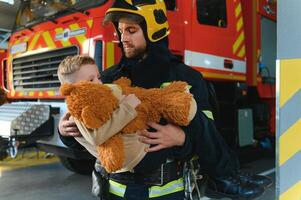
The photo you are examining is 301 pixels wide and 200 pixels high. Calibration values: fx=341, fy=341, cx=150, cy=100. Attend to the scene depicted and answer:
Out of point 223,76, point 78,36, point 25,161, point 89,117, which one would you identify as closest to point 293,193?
point 89,117

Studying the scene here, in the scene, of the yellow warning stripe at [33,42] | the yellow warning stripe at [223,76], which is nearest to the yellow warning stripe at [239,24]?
the yellow warning stripe at [223,76]

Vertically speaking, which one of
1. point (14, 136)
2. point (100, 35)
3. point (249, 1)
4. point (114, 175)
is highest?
point (249, 1)

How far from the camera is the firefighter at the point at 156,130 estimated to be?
134 centimetres

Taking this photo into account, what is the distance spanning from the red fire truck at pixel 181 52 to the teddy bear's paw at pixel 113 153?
1724 millimetres

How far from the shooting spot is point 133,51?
60.7 inches

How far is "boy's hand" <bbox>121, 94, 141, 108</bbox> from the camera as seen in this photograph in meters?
1.24

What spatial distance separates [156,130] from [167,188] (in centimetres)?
27

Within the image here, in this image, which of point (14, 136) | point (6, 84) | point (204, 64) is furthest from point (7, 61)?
point (204, 64)

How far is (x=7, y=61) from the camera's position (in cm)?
430

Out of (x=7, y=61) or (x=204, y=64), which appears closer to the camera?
(x=204, y=64)

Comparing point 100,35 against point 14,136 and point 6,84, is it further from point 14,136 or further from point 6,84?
point 6,84

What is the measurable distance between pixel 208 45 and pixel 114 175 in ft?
8.19

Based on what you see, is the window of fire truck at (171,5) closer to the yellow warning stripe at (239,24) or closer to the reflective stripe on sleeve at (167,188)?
the yellow warning stripe at (239,24)

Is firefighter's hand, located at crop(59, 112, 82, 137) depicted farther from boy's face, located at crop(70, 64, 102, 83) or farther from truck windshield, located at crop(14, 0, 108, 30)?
truck windshield, located at crop(14, 0, 108, 30)
